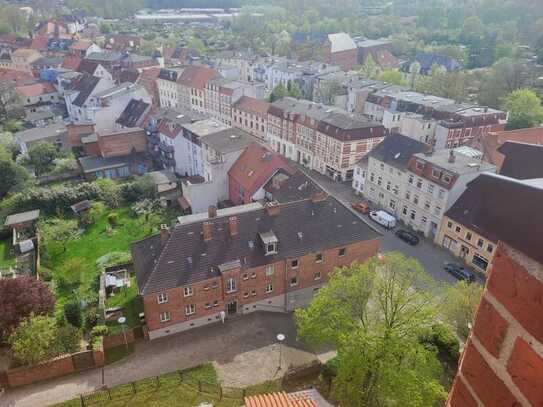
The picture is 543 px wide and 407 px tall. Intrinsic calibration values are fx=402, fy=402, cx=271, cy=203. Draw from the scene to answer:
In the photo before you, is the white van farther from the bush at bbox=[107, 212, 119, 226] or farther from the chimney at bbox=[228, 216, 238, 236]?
the bush at bbox=[107, 212, 119, 226]

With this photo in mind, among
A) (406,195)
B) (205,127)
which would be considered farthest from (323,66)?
(406,195)

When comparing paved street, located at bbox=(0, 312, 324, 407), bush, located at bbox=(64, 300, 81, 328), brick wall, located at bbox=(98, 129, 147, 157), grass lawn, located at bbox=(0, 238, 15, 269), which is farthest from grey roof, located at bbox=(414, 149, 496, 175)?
grass lawn, located at bbox=(0, 238, 15, 269)

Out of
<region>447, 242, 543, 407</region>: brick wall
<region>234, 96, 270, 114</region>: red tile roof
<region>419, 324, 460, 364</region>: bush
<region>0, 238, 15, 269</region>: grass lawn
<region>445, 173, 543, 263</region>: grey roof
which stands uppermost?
<region>445, 173, 543, 263</region>: grey roof

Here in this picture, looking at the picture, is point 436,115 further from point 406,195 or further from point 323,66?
point 323,66

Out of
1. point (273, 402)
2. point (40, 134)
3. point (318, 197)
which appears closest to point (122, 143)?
point (40, 134)

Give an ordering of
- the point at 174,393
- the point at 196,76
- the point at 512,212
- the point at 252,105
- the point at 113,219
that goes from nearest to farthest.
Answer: the point at 512,212
the point at 174,393
the point at 113,219
the point at 252,105
the point at 196,76

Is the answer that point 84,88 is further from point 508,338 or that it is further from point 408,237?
point 508,338
